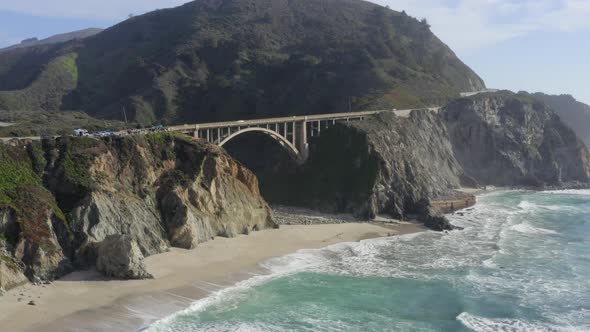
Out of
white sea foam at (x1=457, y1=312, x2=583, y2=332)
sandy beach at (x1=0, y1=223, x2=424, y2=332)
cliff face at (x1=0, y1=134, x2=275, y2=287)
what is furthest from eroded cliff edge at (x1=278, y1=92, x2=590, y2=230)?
white sea foam at (x1=457, y1=312, x2=583, y2=332)

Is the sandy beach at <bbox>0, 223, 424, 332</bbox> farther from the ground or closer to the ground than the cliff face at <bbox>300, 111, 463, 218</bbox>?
closer to the ground

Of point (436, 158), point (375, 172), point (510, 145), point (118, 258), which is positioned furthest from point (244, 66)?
point (118, 258)

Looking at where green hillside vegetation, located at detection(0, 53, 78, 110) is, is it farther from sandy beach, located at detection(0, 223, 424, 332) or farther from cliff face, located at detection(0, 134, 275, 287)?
sandy beach, located at detection(0, 223, 424, 332)

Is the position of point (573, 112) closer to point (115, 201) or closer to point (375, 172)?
point (375, 172)

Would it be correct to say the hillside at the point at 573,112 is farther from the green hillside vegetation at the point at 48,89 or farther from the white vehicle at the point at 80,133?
the white vehicle at the point at 80,133

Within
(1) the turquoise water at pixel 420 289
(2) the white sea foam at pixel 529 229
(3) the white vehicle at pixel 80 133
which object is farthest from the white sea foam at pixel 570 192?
(3) the white vehicle at pixel 80 133

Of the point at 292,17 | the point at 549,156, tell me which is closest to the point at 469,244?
the point at 549,156
